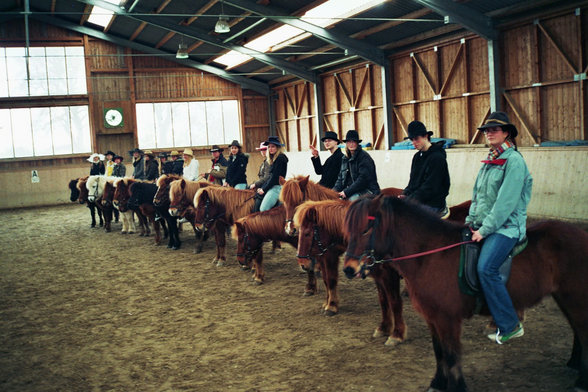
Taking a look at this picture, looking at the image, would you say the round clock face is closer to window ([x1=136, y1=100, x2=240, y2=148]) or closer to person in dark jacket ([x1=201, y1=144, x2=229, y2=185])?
window ([x1=136, y1=100, x2=240, y2=148])

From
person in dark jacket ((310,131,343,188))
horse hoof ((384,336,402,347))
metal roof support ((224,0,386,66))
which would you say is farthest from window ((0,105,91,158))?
horse hoof ((384,336,402,347))

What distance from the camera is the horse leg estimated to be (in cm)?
Answer: 595

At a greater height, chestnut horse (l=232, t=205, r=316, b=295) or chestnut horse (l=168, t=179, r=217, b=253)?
chestnut horse (l=168, t=179, r=217, b=253)

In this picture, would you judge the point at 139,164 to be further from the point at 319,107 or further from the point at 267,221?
the point at 319,107

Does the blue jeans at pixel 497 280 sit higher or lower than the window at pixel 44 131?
lower

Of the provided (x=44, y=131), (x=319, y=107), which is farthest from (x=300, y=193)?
(x=44, y=131)

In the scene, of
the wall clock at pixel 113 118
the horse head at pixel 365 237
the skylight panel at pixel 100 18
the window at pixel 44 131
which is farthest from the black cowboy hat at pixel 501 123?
the window at pixel 44 131

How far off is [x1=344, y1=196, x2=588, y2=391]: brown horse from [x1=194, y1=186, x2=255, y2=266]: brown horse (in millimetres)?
5309

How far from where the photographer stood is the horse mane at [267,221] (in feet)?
23.7

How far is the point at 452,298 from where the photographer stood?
3.59 metres

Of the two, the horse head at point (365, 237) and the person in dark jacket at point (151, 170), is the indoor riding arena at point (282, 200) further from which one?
the person in dark jacket at point (151, 170)

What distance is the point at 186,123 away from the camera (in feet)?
83.6

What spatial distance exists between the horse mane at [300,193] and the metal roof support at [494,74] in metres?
7.55

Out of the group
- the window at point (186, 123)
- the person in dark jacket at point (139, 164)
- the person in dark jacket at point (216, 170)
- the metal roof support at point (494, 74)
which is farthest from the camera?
the window at point (186, 123)
